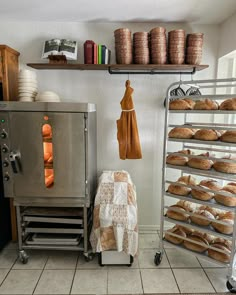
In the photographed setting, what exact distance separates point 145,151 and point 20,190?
132 cm

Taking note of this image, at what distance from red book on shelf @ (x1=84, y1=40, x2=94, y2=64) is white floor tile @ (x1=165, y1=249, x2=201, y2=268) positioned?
205cm

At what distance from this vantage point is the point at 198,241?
6.02 feet

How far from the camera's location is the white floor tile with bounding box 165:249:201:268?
1.99m

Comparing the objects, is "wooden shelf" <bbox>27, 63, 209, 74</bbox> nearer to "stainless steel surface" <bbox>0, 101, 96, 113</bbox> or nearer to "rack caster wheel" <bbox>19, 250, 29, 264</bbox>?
"stainless steel surface" <bbox>0, 101, 96, 113</bbox>

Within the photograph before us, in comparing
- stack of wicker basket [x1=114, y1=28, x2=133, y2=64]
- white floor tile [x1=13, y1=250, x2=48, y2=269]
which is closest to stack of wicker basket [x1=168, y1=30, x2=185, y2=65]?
stack of wicker basket [x1=114, y1=28, x2=133, y2=64]

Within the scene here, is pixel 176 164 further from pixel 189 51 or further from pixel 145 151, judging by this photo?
pixel 189 51

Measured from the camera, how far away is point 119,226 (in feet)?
5.92

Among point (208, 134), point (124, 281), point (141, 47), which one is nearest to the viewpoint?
point (208, 134)

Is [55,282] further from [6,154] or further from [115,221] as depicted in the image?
[6,154]

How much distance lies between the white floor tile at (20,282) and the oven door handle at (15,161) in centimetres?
90

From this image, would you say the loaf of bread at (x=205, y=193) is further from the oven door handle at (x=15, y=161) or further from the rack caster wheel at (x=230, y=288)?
the oven door handle at (x=15, y=161)

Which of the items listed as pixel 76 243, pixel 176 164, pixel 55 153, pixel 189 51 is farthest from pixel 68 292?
pixel 189 51

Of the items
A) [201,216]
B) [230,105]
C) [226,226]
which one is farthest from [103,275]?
[230,105]

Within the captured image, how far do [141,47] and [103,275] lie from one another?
2073mm
